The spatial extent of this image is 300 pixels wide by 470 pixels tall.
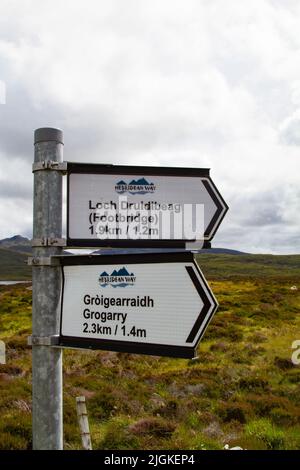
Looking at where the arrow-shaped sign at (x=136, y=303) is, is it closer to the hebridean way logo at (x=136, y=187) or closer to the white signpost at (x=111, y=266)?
the white signpost at (x=111, y=266)

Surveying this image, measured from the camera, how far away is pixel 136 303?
8.79ft

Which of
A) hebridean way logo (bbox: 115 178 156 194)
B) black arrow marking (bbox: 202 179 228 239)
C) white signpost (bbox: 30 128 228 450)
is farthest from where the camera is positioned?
hebridean way logo (bbox: 115 178 156 194)

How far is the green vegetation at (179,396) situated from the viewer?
7.61m

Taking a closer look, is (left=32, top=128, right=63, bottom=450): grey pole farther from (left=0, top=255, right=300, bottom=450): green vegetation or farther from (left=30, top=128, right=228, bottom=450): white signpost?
(left=0, top=255, right=300, bottom=450): green vegetation

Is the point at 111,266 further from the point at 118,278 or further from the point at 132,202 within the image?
the point at 132,202

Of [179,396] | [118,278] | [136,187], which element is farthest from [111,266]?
[179,396]

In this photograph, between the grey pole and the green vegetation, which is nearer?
the grey pole

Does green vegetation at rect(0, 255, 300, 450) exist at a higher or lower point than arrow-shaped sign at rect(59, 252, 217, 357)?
lower

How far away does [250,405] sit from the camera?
30.5 ft

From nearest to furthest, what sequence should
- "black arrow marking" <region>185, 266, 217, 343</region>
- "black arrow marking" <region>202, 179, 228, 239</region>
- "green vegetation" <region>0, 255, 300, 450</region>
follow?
"black arrow marking" <region>185, 266, 217, 343</region>
"black arrow marking" <region>202, 179, 228, 239</region>
"green vegetation" <region>0, 255, 300, 450</region>

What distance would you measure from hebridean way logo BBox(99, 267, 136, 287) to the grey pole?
331mm

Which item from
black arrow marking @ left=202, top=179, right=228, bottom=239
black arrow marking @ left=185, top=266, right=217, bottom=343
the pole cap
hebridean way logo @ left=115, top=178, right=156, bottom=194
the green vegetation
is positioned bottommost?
the green vegetation

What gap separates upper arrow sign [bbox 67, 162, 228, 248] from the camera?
9.07 feet

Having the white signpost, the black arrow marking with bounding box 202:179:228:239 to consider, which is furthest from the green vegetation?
the black arrow marking with bounding box 202:179:228:239
